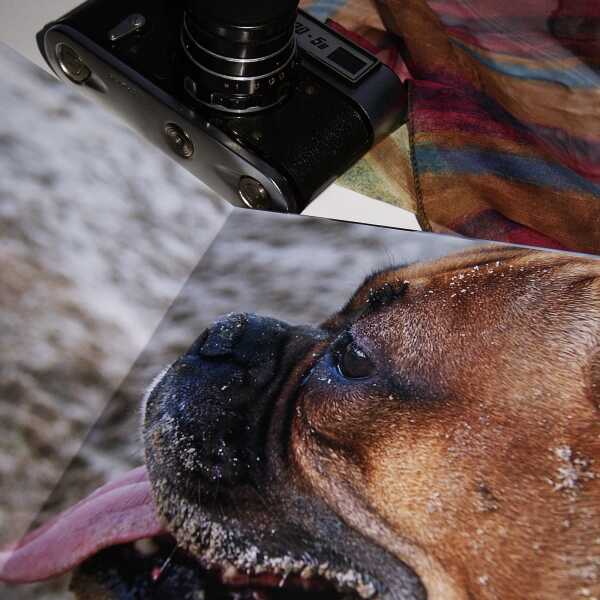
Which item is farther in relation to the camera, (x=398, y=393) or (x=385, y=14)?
(x=385, y=14)

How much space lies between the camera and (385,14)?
16.9 inches

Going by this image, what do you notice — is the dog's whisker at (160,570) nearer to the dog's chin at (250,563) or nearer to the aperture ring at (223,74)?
the dog's chin at (250,563)

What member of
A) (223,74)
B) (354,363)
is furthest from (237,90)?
(354,363)

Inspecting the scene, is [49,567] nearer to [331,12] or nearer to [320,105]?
A: [320,105]

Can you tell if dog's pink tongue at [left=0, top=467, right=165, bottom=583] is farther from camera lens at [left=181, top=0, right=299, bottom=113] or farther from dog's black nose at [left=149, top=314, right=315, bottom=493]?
camera lens at [left=181, top=0, right=299, bottom=113]

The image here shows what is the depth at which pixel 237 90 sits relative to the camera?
1.08 feet

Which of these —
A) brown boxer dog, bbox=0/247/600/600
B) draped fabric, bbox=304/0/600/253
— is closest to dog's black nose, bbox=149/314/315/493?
brown boxer dog, bbox=0/247/600/600

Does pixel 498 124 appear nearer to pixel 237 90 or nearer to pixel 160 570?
pixel 237 90

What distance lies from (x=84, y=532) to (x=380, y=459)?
9cm

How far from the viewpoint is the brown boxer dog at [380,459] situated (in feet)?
0.79

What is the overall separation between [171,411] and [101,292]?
53 millimetres

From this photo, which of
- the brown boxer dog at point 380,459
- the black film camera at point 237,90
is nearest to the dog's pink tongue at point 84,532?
the brown boxer dog at point 380,459

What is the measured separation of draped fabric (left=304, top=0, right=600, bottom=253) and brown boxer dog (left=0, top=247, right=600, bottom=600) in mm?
92

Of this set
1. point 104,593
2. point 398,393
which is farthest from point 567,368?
point 104,593
